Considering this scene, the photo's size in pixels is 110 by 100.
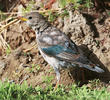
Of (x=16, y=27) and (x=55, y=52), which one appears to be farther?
(x=16, y=27)

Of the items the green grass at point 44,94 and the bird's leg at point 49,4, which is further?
the bird's leg at point 49,4

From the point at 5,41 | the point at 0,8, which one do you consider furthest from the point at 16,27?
the point at 0,8

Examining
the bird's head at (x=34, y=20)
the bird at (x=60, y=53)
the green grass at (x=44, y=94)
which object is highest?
the bird's head at (x=34, y=20)

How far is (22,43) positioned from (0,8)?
6.21ft

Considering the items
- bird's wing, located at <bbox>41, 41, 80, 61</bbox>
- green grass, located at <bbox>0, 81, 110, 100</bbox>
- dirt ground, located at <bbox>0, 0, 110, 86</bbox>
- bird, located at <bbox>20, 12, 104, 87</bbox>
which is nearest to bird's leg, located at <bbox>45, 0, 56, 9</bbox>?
dirt ground, located at <bbox>0, 0, 110, 86</bbox>

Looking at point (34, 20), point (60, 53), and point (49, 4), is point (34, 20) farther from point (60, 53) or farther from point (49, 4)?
point (49, 4)

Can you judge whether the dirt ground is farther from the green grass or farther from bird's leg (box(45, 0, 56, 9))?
the green grass

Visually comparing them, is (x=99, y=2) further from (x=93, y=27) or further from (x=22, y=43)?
(x=22, y=43)

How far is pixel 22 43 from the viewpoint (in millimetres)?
8164

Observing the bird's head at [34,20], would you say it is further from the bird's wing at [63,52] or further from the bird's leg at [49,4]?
the bird's leg at [49,4]

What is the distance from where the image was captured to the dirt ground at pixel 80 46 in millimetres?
6609

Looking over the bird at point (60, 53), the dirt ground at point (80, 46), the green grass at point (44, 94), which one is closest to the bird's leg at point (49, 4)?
the dirt ground at point (80, 46)

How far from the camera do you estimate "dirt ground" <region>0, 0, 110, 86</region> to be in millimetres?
6609

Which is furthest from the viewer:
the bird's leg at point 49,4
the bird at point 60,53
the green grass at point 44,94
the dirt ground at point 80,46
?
the bird's leg at point 49,4
